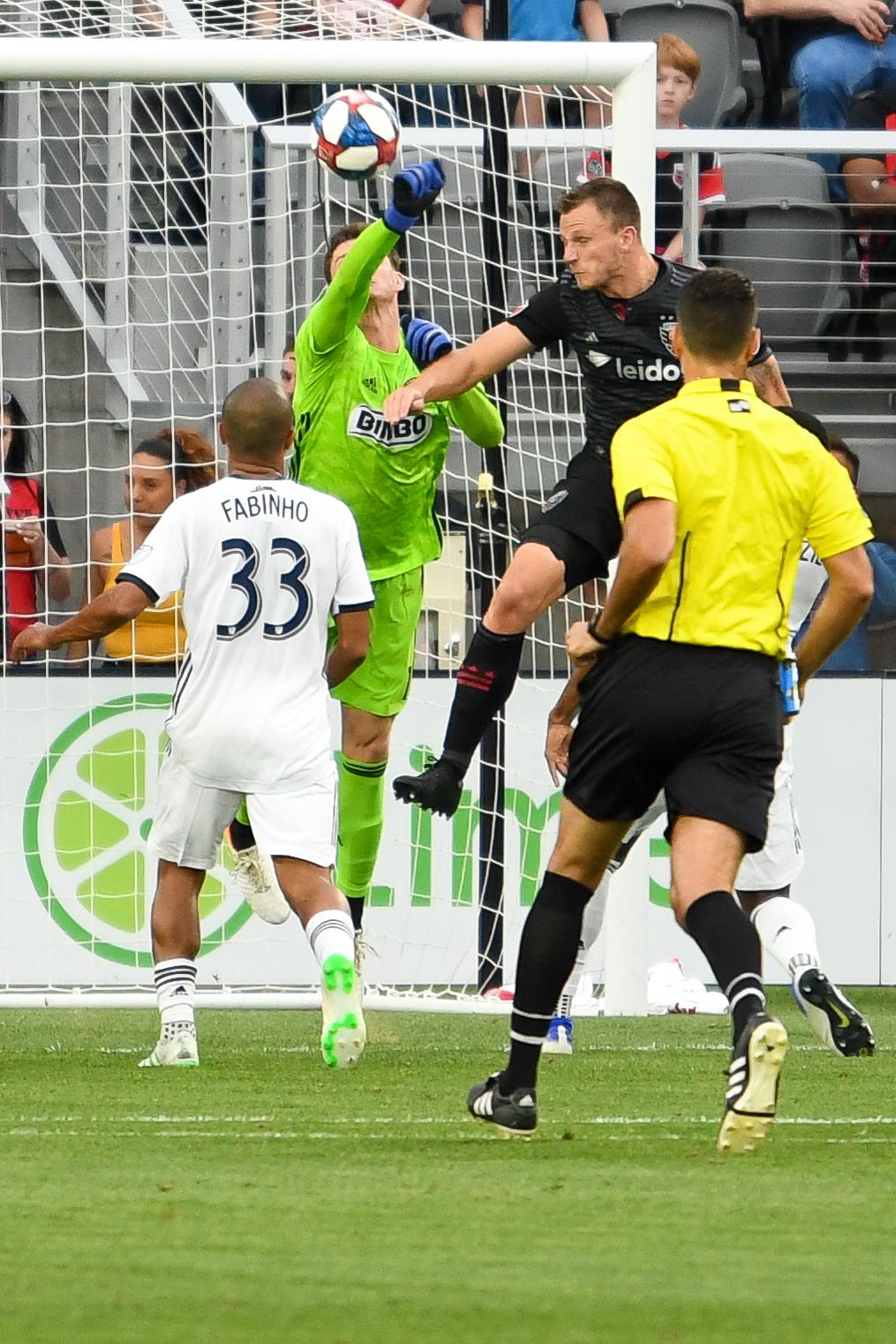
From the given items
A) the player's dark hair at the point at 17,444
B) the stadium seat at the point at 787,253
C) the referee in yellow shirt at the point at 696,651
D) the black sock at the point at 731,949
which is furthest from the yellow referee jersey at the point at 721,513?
the stadium seat at the point at 787,253

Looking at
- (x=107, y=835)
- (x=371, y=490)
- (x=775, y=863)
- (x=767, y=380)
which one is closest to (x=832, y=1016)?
(x=775, y=863)

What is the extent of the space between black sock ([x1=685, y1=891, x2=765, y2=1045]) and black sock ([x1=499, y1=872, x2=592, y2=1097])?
0.29 meters

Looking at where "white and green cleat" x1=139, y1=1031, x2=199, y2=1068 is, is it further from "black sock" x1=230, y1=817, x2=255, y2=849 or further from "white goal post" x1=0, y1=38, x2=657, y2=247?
"white goal post" x1=0, y1=38, x2=657, y2=247

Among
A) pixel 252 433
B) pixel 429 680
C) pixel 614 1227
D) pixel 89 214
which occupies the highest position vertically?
pixel 89 214

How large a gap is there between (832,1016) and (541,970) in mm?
1349

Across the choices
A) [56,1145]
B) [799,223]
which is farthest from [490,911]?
[799,223]

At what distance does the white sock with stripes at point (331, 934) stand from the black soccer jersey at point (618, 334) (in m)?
1.56

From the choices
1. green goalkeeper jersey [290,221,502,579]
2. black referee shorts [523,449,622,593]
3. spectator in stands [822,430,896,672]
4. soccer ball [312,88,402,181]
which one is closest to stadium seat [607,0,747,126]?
spectator in stands [822,430,896,672]

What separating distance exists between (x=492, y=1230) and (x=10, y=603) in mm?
6170

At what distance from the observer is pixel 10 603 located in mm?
9266

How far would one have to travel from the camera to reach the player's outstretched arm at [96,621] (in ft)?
18.6

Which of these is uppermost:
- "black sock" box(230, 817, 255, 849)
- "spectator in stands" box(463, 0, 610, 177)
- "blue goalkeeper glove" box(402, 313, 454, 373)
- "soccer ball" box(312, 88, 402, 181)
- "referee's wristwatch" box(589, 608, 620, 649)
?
"spectator in stands" box(463, 0, 610, 177)

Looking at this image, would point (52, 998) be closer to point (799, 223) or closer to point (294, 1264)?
point (294, 1264)

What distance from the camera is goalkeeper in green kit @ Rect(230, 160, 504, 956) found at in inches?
279
